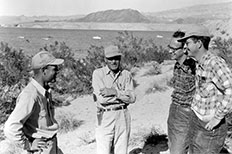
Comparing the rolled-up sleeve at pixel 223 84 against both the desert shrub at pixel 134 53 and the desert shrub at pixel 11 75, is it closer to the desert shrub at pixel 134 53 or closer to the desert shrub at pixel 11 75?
the desert shrub at pixel 11 75

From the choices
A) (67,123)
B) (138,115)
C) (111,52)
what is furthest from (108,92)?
(138,115)

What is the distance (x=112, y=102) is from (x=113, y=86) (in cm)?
20

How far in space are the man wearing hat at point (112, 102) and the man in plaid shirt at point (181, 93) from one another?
554 mm

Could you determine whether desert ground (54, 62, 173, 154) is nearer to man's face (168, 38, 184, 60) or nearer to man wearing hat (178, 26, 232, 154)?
man's face (168, 38, 184, 60)

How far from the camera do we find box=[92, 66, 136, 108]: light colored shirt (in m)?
4.06

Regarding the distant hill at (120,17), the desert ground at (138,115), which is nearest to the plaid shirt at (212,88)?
the desert ground at (138,115)

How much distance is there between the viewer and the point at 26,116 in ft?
9.07

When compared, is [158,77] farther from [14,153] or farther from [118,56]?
[118,56]

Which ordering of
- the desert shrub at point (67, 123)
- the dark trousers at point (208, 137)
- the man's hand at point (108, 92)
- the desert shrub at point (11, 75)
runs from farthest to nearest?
the desert shrub at point (11, 75), the desert shrub at point (67, 123), the man's hand at point (108, 92), the dark trousers at point (208, 137)

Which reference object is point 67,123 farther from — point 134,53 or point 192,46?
point 134,53

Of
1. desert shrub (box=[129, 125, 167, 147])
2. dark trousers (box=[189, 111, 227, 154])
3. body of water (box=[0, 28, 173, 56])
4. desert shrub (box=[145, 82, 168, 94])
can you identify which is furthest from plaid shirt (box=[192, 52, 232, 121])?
body of water (box=[0, 28, 173, 56])

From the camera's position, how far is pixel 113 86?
164 inches

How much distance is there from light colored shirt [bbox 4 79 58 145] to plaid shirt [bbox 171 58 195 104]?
149 centimetres

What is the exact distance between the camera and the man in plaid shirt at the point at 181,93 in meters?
3.80
